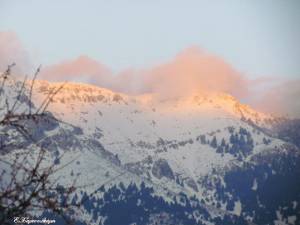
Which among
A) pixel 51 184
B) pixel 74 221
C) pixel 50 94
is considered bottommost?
pixel 74 221

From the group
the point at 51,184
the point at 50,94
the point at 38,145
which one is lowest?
the point at 51,184

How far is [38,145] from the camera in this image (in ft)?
21.9

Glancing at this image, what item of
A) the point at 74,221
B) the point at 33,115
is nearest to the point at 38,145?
the point at 33,115

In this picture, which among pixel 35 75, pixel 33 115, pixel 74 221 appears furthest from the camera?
pixel 35 75

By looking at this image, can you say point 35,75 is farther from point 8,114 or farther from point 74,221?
point 74,221

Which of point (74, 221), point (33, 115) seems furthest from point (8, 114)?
point (74, 221)

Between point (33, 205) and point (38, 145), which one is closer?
point (33, 205)

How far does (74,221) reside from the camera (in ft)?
19.8

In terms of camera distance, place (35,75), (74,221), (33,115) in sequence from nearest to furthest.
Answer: (74,221) < (33,115) < (35,75)

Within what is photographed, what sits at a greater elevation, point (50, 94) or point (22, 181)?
point (50, 94)

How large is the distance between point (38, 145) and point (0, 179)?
19.4 inches

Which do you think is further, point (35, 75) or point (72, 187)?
point (35, 75)

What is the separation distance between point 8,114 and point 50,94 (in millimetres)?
500

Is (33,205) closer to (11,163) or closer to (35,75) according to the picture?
(11,163)
